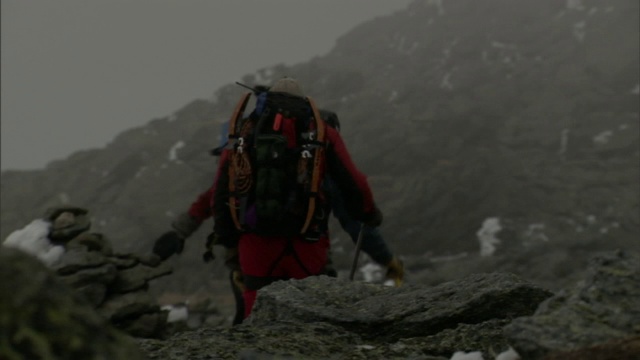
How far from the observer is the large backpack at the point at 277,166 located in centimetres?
715

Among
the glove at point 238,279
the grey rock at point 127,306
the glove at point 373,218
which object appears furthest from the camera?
the grey rock at point 127,306

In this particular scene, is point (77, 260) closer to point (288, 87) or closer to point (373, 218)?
point (288, 87)

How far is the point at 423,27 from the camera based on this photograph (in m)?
98.9

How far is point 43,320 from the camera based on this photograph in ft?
6.54

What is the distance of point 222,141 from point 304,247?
1761mm

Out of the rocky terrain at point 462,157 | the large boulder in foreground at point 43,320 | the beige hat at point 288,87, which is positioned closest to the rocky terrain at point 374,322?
the large boulder in foreground at point 43,320

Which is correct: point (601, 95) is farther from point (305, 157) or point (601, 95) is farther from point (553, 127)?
point (305, 157)

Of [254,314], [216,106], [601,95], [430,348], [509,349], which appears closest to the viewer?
Result: [509,349]

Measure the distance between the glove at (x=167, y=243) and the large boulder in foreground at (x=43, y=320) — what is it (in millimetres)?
6879

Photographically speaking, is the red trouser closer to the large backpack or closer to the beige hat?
the large backpack

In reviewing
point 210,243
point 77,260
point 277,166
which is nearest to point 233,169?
point 277,166

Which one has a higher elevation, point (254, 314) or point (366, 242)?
point (366, 242)

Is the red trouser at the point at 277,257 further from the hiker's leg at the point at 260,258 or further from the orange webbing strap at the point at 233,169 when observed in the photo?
the orange webbing strap at the point at 233,169

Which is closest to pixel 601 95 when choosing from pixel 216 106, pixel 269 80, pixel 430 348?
pixel 269 80
